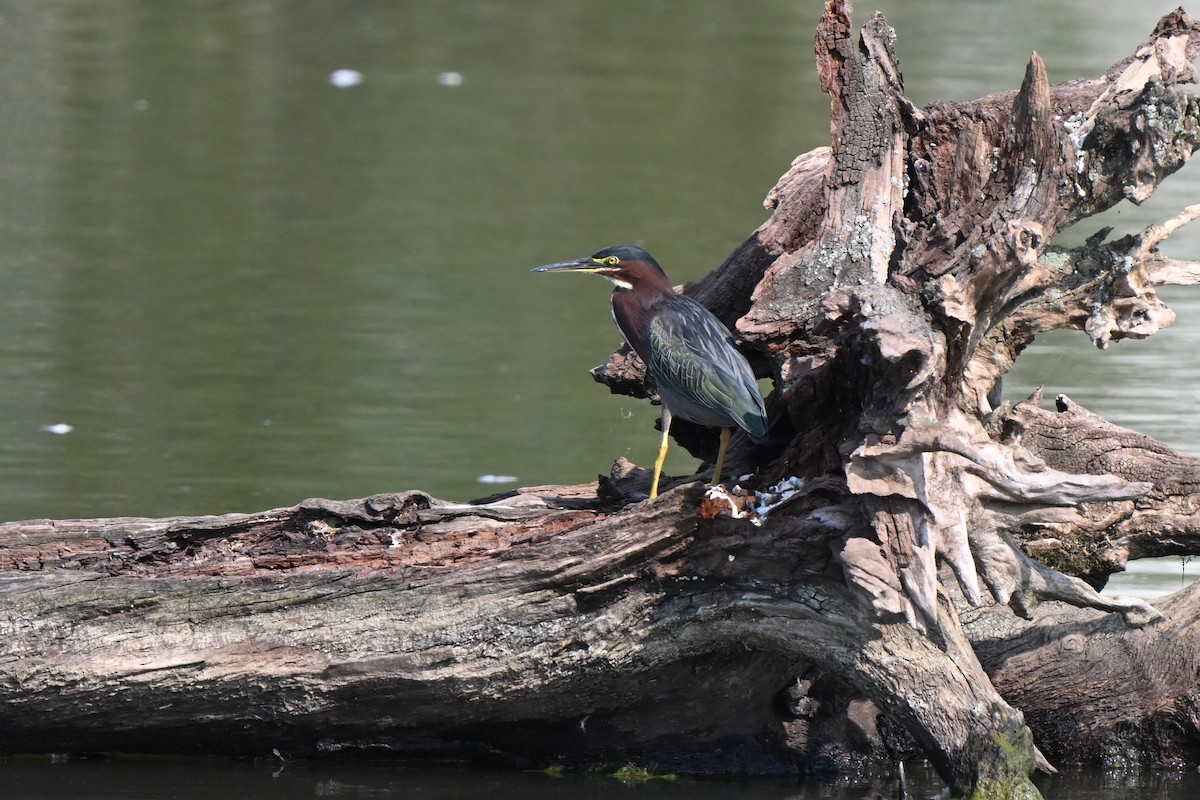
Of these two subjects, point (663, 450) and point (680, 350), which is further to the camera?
point (663, 450)

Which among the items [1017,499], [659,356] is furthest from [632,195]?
[1017,499]

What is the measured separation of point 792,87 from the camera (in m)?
15.2

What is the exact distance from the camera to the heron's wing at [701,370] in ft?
15.0

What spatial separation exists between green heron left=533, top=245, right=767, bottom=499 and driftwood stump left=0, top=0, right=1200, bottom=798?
5.0 inches

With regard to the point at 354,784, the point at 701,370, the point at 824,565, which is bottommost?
the point at 354,784

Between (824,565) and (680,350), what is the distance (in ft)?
2.90

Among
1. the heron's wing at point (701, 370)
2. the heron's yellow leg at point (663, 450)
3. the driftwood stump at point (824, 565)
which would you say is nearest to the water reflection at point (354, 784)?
the driftwood stump at point (824, 565)

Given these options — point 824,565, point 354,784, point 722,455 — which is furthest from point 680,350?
point 354,784

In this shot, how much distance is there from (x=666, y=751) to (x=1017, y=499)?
1.42m

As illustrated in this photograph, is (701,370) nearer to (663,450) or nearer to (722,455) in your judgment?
(722,455)

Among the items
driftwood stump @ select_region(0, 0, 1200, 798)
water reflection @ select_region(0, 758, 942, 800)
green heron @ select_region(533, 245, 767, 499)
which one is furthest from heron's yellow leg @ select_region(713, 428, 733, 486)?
water reflection @ select_region(0, 758, 942, 800)

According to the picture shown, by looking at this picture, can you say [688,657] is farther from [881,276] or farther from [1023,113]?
[1023,113]

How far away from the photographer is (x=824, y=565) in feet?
13.7

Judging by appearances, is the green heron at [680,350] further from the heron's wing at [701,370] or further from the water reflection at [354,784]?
the water reflection at [354,784]
